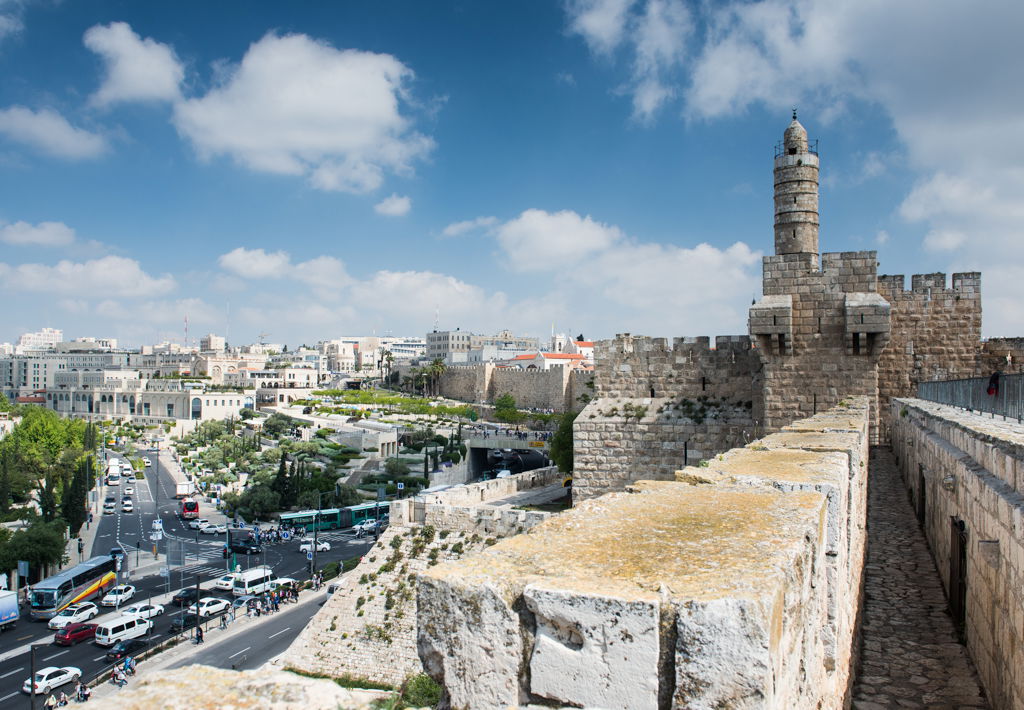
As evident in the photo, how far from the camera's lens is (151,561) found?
27.2 m

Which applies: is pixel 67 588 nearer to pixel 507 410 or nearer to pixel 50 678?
pixel 50 678

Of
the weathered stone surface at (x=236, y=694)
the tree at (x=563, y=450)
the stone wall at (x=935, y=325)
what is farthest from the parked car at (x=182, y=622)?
the weathered stone surface at (x=236, y=694)

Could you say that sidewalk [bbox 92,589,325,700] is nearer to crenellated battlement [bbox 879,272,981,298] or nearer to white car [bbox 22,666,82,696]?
white car [bbox 22,666,82,696]

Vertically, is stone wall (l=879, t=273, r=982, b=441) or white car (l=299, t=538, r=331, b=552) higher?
stone wall (l=879, t=273, r=982, b=441)

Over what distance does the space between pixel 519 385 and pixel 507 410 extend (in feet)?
25.1

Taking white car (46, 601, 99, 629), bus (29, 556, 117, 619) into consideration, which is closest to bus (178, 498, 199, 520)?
bus (29, 556, 117, 619)

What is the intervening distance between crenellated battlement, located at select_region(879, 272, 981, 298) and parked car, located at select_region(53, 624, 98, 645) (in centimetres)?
2055

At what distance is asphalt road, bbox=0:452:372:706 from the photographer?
55.1ft

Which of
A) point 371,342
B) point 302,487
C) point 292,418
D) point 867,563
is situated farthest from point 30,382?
point 867,563

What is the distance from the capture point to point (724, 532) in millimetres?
1938

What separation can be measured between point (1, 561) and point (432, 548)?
19.2 m

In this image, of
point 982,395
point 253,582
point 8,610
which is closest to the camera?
point 982,395

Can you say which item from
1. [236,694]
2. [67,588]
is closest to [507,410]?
[67,588]

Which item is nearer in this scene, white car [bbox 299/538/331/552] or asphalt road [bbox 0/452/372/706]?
asphalt road [bbox 0/452/372/706]
